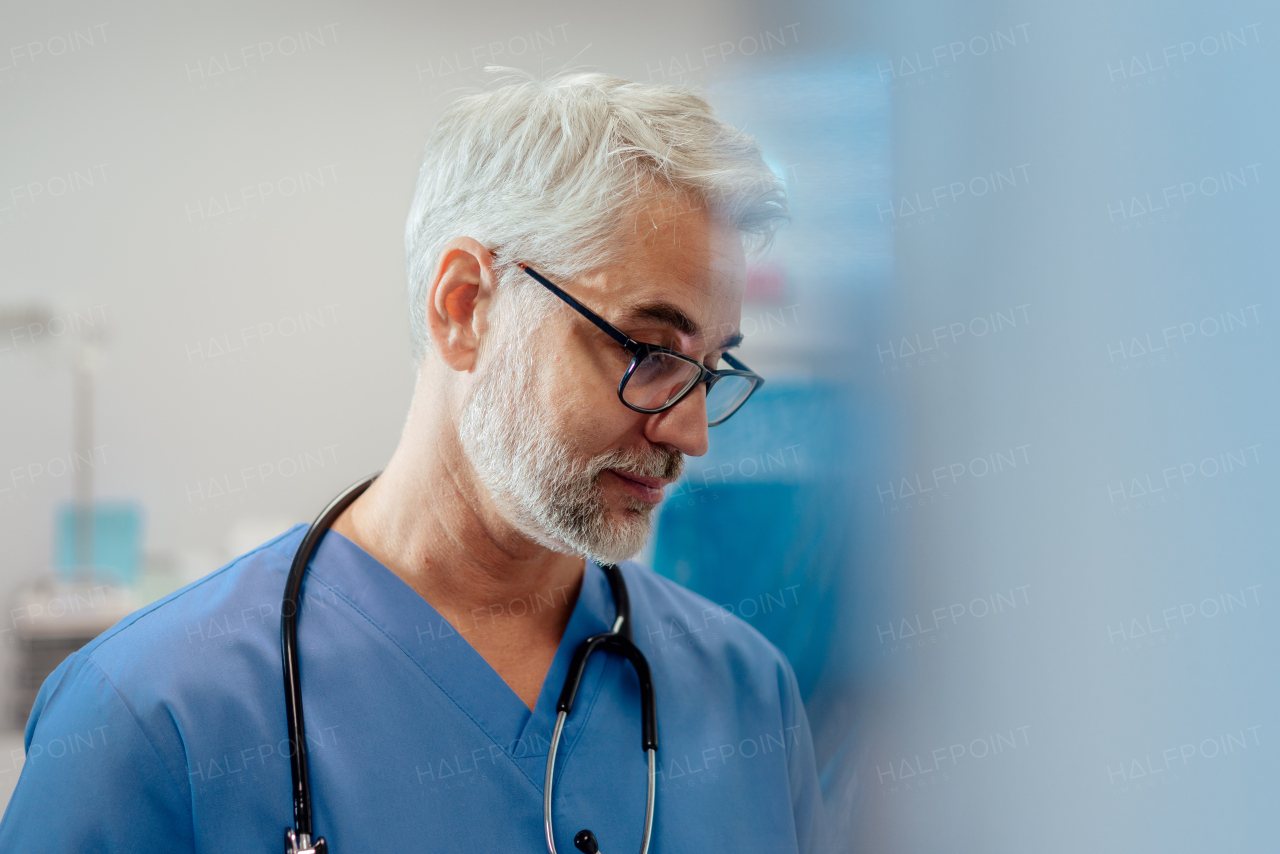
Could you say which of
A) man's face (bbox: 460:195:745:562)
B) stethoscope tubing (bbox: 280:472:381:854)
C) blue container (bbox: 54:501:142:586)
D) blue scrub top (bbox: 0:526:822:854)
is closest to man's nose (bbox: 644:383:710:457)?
man's face (bbox: 460:195:745:562)

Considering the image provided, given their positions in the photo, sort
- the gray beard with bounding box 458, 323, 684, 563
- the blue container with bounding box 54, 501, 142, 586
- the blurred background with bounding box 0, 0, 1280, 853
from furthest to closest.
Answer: the blue container with bounding box 54, 501, 142, 586
the gray beard with bounding box 458, 323, 684, 563
the blurred background with bounding box 0, 0, 1280, 853

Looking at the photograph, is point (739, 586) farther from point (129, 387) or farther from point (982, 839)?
point (129, 387)

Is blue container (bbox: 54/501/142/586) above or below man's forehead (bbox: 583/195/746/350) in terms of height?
below

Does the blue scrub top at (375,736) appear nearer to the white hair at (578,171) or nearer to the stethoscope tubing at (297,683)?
the stethoscope tubing at (297,683)

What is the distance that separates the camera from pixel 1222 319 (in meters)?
0.38

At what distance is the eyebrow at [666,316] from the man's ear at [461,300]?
0.14m

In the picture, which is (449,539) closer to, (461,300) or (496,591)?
(496,591)

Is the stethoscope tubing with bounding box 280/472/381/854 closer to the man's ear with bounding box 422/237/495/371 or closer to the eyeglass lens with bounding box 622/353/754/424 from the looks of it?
the man's ear with bounding box 422/237/495/371

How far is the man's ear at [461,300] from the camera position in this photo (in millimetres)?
742

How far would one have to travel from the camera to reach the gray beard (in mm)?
708

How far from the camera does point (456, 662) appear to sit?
73 centimetres

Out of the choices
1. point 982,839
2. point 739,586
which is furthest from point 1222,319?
point 739,586

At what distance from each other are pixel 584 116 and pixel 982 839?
1.99ft

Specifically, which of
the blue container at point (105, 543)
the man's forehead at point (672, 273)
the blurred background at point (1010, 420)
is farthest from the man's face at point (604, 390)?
the blue container at point (105, 543)
